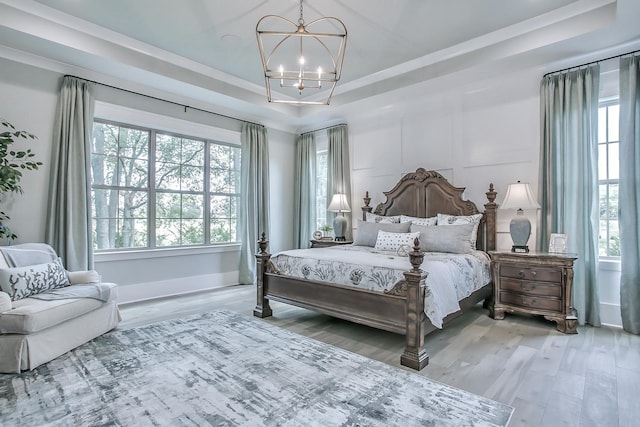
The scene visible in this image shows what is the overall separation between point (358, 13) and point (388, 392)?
3.29 metres

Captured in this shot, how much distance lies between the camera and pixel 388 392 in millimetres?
2096

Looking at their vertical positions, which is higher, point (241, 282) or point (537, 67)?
point (537, 67)

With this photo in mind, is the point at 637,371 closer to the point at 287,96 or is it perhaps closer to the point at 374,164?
the point at 374,164

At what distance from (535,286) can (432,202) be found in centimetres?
165

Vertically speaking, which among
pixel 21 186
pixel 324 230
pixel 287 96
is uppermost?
pixel 287 96

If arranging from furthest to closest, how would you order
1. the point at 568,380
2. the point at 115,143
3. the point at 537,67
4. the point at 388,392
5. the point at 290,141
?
the point at 290,141 → the point at 115,143 → the point at 537,67 → the point at 568,380 → the point at 388,392

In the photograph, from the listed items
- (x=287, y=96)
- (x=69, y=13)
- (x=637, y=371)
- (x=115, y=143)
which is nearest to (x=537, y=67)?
(x=637, y=371)

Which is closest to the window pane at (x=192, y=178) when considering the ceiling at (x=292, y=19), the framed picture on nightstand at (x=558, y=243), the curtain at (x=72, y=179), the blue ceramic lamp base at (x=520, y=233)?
the ceiling at (x=292, y=19)

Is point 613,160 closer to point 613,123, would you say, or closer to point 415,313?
point 613,123

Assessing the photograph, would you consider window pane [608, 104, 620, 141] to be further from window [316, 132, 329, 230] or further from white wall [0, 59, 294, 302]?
white wall [0, 59, 294, 302]

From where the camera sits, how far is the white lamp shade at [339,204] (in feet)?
17.6

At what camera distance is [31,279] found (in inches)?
110

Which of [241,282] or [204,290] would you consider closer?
[204,290]

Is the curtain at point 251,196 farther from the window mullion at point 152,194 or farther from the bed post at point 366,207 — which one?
the bed post at point 366,207
